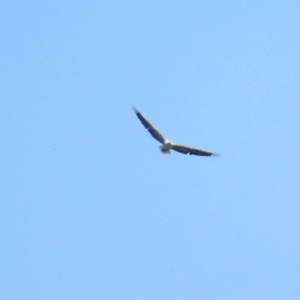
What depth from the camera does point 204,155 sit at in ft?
174

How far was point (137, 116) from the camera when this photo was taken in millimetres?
51281

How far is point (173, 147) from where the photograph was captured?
170ft

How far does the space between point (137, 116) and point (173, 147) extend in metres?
2.15

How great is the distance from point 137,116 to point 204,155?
12.7 feet

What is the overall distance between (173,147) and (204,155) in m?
1.88
